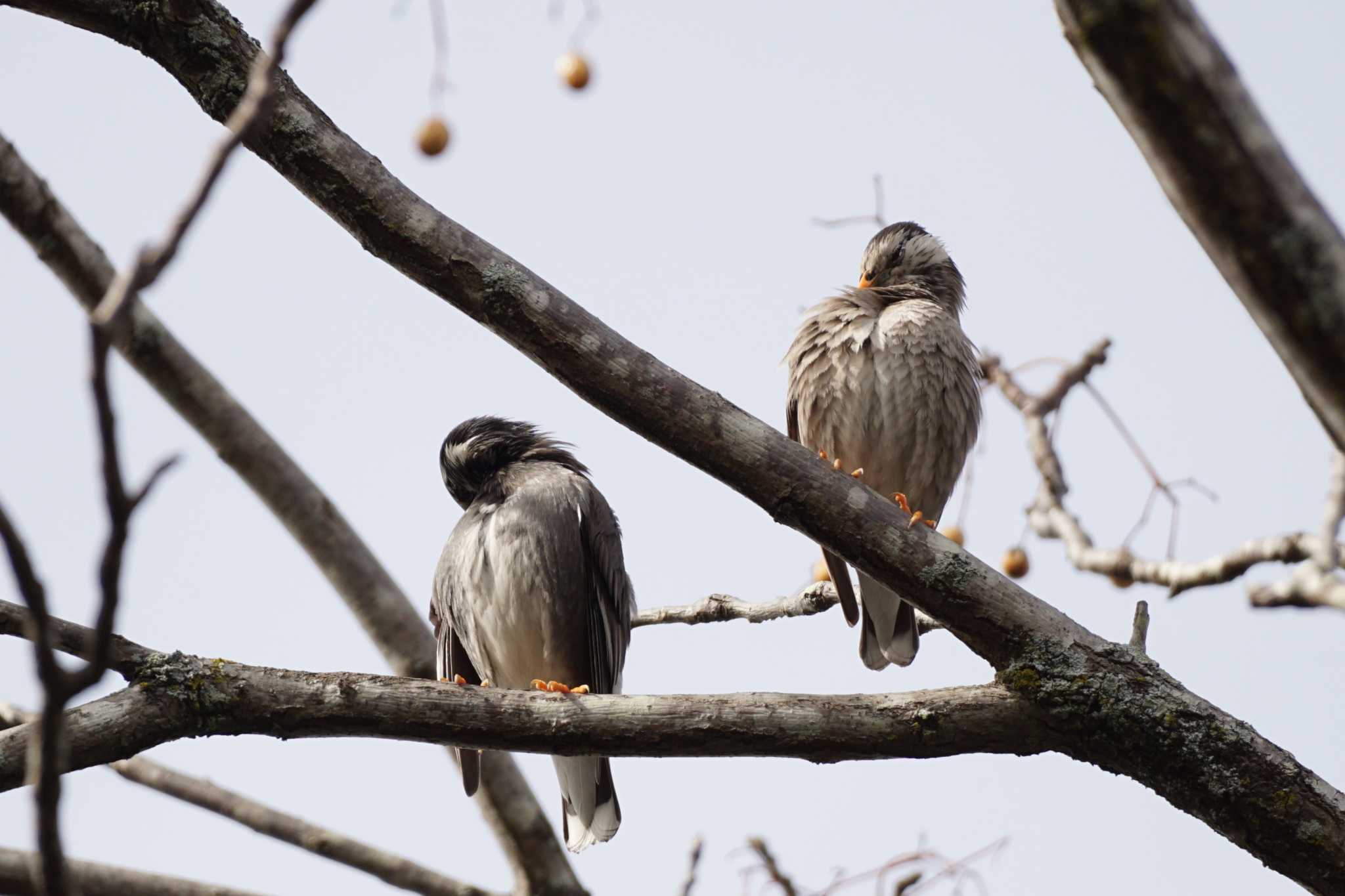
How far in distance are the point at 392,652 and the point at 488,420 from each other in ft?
3.80

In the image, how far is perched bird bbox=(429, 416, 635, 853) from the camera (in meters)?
5.24

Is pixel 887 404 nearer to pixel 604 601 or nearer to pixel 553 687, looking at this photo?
pixel 604 601

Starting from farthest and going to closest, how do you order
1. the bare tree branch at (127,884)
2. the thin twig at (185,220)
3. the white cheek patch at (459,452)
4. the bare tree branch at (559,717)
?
the white cheek patch at (459,452), the bare tree branch at (127,884), the bare tree branch at (559,717), the thin twig at (185,220)

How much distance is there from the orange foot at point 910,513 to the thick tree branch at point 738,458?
0.28ft

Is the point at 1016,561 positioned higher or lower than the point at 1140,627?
higher

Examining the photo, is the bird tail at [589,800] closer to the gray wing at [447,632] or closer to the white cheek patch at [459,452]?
the gray wing at [447,632]

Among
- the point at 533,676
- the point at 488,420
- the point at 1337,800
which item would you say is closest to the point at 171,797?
the point at 533,676

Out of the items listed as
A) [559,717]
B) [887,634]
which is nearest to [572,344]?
[559,717]

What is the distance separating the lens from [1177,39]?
5.63ft

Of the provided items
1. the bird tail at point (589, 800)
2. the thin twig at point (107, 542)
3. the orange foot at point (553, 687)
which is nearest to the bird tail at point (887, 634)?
the bird tail at point (589, 800)

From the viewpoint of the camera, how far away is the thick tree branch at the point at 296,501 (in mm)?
5000

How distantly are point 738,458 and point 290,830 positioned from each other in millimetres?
2988

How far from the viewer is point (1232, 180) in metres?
1.71

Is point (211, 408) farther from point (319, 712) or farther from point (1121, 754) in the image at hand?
point (1121, 754)
